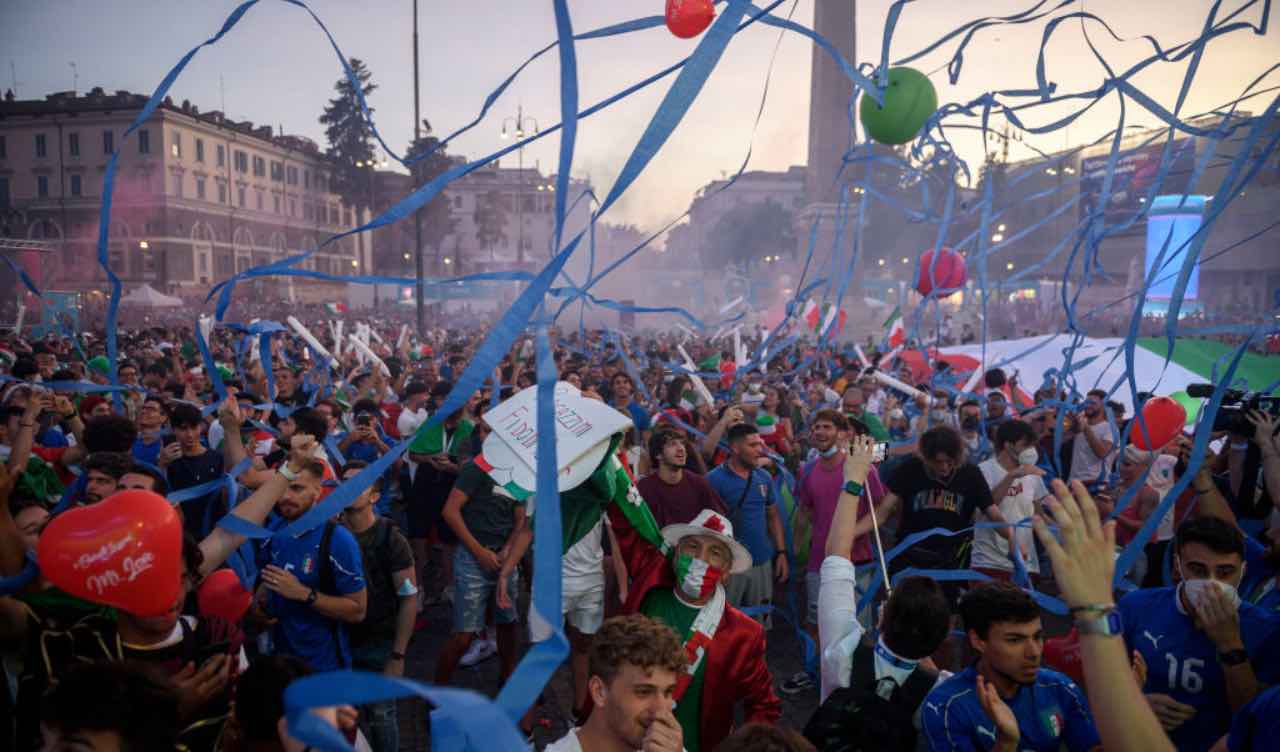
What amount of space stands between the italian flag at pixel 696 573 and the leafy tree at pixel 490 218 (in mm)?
75603

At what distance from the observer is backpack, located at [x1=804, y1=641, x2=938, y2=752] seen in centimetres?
245

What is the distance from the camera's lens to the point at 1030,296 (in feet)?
175

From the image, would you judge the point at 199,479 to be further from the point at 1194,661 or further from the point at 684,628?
the point at 1194,661

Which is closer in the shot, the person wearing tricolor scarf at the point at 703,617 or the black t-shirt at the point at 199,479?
the person wearing tricolor scarf at the point at 703,617

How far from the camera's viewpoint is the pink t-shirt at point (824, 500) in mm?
5141

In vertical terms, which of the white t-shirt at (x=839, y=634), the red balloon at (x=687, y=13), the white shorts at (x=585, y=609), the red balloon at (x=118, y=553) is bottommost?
the white shorts at (x=585, y=609)

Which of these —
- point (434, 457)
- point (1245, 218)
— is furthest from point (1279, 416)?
point (1245, 218)

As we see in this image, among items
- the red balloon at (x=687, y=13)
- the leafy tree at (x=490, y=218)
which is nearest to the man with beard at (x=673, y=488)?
the red balloon at (x=687, y=13)

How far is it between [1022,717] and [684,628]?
1297 mm

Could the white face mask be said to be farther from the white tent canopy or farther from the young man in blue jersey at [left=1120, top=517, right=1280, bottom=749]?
the white tent canopy

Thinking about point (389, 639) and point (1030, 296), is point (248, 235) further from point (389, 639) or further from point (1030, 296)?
point (389, 639)

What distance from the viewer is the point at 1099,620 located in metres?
1.62

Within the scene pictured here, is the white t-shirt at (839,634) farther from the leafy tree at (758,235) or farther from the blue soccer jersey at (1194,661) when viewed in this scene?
the leafy tree at (758,235)

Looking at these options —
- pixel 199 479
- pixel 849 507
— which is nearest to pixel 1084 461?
pixel 849 507
